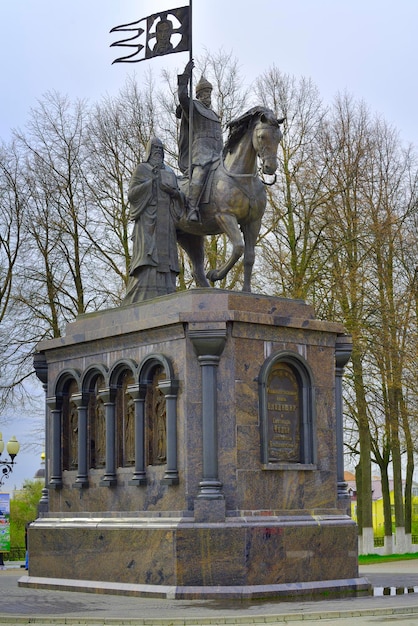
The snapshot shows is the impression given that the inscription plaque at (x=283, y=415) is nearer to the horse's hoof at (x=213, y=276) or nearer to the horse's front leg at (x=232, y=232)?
the horse's front leg at (x=232, y=232)

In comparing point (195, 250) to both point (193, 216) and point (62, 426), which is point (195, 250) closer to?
point (193, 216)

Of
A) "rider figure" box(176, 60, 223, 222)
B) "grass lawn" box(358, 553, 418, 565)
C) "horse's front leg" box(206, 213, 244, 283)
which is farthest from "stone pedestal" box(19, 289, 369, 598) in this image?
"grass lawn" box(358, 553, 418, 565)

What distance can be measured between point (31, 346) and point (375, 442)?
12.3 m

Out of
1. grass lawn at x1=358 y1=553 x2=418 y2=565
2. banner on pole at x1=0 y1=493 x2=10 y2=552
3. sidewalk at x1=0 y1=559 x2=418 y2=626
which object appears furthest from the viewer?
banner on pole at x1=0 y1=493 x2=10 y2=552

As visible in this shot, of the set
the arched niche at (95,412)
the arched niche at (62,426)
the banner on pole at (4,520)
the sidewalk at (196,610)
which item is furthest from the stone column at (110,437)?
the banner on pole at (4,520)

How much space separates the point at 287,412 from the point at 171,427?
175 cm

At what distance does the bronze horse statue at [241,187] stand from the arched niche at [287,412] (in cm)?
168

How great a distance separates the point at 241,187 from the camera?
60.4 feet

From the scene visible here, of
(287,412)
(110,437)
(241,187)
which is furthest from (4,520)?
(287,412)

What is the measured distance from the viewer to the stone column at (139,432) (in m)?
17.2

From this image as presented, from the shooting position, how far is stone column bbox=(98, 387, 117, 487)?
58.8ft

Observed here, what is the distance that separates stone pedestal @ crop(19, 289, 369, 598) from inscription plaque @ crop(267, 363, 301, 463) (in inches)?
0.9

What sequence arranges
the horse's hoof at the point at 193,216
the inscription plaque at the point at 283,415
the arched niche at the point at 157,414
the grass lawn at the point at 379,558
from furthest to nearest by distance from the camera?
the grass lawn at the point at 379,558, the horse's hoof at the point at 193,216, the inscription plaque at the point at 283,415, the arched niche at the point at 157,414

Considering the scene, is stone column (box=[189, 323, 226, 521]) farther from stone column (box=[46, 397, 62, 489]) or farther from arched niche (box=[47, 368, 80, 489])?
stone column (box=[46, 397, 62, 489])
